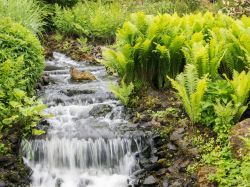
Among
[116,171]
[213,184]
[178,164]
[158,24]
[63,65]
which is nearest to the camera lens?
[213,184]

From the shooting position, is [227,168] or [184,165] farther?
[184,165]

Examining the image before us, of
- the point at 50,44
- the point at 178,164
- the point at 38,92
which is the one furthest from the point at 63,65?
the point at 178,164

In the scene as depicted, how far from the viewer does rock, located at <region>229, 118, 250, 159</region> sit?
539cm

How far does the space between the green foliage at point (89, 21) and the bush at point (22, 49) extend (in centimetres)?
563

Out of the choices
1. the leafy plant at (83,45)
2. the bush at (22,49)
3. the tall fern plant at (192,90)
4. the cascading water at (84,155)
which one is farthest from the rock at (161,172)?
the leafy plant at (83,45)

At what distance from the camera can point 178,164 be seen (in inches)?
238

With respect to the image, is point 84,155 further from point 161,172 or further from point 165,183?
point 165,183

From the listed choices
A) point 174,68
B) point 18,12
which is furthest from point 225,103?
point 18,12

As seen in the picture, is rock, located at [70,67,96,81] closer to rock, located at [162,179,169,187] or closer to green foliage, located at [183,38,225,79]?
green foliage, located at [183,38,225,79]

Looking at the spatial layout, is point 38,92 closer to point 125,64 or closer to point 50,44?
point 125,64

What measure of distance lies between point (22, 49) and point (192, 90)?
3.45 metres

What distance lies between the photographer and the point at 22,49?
7805 mm

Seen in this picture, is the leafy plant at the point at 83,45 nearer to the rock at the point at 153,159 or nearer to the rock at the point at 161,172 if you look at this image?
the rock at the point at 153,159

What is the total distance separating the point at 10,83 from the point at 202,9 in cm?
1159
